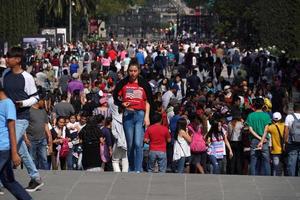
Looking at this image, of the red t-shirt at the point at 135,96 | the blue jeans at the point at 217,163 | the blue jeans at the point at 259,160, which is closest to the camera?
the red t-shirt at the point at 135,96

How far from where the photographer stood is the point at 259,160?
17578 mm

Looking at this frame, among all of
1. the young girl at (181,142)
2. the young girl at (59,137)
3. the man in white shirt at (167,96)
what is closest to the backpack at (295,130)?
the young girl at (181,142)

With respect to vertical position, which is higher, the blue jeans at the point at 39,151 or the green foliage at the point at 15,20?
the blue jeans at the point at 39,151

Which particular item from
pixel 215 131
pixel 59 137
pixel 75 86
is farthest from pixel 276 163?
Answer: pixel 75 86

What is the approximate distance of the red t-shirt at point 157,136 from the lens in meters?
16.7

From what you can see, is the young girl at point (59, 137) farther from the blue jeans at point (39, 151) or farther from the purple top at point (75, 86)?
the purple top at point (75, 86)

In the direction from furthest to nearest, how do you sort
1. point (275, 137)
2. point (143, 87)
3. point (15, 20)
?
point (15, 20) → point (275, 137) → point (143, 87)

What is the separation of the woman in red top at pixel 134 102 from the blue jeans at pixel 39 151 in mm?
2150

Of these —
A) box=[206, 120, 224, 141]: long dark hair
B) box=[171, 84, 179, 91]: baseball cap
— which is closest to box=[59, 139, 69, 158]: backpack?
box=[206, 120, 224, 141]: long dark hair

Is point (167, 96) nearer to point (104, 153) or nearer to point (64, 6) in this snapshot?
point (104, 153)

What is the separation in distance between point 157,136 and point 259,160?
2100 millimetres

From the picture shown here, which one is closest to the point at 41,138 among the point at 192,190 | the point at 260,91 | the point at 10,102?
the point at 192,190

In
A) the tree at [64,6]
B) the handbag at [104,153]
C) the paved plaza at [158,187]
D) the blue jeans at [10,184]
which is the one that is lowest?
the tree at [64,6]

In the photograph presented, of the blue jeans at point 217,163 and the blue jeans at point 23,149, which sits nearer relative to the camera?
the blue jeans at point 23,149
